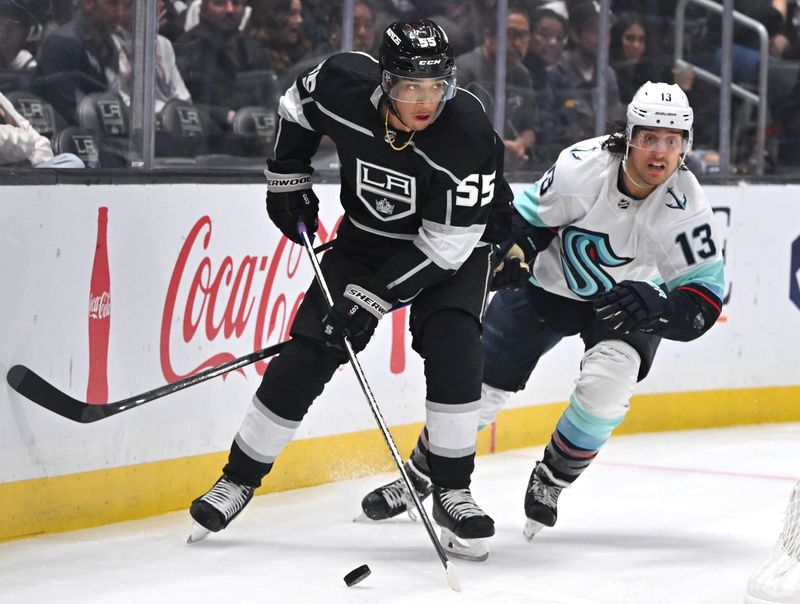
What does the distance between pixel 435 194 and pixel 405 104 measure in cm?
22

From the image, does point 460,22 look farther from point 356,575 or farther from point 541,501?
point 356,575

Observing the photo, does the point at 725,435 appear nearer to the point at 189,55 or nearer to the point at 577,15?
the point at 577,15

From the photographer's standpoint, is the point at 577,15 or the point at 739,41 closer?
the point at 577,15

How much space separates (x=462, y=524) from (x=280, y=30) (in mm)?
1928

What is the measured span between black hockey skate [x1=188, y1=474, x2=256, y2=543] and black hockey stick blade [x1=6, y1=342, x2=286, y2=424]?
10.2 inches

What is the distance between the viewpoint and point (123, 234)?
4.01m

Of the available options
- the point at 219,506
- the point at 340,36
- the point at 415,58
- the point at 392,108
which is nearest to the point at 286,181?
the point at 392,108

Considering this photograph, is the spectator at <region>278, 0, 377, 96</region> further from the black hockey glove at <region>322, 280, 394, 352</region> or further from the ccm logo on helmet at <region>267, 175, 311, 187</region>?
the black hockey glove at <region>322, 280, 394, 352</region>

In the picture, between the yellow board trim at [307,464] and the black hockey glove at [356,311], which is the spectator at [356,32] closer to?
the yellow board trim at [307,464]

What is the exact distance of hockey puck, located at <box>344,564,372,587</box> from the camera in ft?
11.0

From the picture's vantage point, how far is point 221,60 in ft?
15.2

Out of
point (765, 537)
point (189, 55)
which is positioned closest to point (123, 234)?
point (189, 55)

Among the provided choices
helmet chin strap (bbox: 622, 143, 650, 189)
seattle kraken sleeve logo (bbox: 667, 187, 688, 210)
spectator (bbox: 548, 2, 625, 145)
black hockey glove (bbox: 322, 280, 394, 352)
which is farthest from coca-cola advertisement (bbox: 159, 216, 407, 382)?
spectator (bbox: 548, 2, 625, 145)

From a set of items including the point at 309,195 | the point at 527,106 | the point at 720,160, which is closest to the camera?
the point at 309,195
